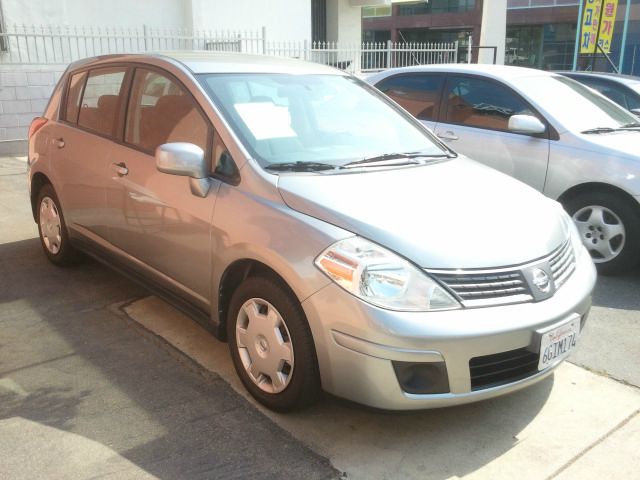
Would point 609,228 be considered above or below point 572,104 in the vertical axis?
below

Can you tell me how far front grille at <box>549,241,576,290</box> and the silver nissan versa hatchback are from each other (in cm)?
1

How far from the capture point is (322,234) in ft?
8.89

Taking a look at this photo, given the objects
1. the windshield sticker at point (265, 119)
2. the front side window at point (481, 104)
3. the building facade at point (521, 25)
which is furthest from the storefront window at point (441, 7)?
the windshield sticker at point (265, 119)

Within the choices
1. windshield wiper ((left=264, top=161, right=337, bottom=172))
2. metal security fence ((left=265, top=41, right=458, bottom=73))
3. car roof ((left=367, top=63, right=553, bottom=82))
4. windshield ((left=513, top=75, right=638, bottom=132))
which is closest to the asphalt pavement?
windshield wiper ((left=264, top=161, right=337, bottom=172))

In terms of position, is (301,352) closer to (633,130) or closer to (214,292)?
(214,292)

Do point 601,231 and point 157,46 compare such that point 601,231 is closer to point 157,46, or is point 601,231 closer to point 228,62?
point 228,62

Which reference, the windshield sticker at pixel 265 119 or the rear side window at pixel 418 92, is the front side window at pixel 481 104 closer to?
the rear side window at pixel 418 92

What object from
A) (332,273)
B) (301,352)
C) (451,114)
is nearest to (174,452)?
(301,352)

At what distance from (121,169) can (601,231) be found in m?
3.68

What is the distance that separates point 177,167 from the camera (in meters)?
3.13

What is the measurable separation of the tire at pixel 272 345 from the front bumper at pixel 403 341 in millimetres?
81

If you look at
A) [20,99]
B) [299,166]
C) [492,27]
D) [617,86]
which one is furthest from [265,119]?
[492,27]

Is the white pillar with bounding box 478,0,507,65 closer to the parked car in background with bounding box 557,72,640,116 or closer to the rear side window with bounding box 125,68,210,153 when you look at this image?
the parked car in background with bounding box 557,72,640,116

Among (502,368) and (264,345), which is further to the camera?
(264,345)
